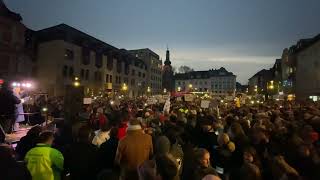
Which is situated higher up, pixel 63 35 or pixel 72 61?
pixel 63 35

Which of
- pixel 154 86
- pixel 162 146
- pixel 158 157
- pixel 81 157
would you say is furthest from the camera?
pixel 154 86

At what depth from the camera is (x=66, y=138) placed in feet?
27.8

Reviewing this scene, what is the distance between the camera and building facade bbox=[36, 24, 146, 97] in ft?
165

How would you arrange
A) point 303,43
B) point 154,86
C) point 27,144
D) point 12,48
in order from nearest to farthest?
1. point 27,144
2. point 12,48
3. point 303,43
4. point 154,86

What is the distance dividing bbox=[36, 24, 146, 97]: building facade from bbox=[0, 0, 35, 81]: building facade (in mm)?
4470

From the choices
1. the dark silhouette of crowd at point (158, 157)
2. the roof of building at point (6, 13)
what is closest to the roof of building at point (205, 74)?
the roof of building at point (6, 13)

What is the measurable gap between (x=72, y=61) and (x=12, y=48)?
1318 centimetres

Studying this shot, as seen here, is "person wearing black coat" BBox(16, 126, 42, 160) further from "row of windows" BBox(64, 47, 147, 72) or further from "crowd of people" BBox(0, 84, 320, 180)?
"row of windows" BBox(64, 47, 147, 72)

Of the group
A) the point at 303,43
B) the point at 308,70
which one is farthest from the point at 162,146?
the point at 303,43

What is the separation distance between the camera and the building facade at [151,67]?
100 meters

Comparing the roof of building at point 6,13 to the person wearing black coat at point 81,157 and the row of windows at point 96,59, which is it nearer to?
the row of windows at point 96,59

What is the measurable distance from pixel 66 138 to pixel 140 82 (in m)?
83.7

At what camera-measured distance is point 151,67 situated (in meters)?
102

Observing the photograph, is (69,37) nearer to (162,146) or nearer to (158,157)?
(162,146)
